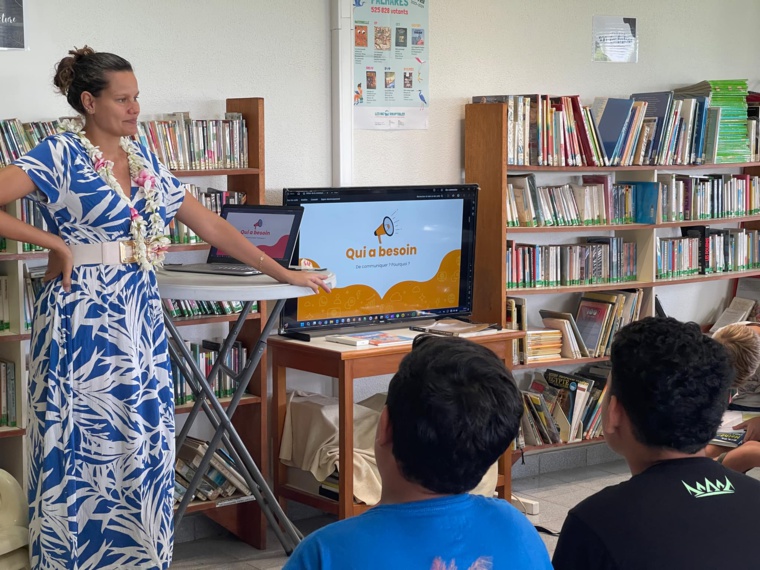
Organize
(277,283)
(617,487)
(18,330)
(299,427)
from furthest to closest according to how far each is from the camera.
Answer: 1. (299,427)
2. (18,330)
3. (277,283)
4. (617,487)

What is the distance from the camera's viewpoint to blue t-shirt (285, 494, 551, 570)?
1.23 metres

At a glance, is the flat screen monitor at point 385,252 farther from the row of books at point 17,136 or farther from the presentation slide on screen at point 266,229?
the row of books at point 17,136

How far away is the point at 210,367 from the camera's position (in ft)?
12.3

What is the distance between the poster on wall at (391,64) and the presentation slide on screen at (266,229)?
918 mm

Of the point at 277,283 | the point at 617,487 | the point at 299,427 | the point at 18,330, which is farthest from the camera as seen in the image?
the point at 299,427

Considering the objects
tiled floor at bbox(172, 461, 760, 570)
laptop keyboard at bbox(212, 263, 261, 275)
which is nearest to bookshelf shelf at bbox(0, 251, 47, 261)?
laptop keyboard at bbox(212, 263, 261, 275)

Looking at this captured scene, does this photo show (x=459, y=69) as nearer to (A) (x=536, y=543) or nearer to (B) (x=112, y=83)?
(B) (x=112, y=83)

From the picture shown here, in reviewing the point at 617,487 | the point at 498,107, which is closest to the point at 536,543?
the point at 617,487

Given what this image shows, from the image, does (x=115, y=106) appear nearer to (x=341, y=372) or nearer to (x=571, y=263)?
(x=341, y=372)

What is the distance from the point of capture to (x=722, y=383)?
1698 millimetres

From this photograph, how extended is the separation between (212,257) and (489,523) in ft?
7.44

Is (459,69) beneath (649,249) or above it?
above

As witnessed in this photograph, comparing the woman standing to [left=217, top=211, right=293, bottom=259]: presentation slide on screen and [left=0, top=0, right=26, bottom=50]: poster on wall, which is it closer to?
[left=217, top=211, right=293, bottom=259]: presentation slide on screen

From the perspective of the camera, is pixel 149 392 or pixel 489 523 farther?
pixel 149 392
